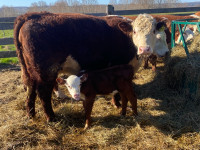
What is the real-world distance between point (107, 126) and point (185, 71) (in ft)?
7.15

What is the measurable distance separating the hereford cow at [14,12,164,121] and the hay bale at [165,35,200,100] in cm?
112

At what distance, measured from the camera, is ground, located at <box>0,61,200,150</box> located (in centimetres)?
294

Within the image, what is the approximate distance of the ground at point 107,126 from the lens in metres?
2.94

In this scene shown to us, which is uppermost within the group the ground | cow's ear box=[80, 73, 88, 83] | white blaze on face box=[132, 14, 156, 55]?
white blaze on face box=[132, 14, 156, 55]

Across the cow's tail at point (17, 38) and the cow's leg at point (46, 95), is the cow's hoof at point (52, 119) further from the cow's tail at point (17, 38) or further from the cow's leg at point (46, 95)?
the cow's tail at point (17, 38)

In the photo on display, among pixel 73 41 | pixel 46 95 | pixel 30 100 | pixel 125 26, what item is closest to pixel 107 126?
pixel 46 95

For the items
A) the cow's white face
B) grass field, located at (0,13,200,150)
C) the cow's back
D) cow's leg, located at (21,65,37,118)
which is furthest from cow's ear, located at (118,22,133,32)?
cow's leg, located at (21,65,37,118)

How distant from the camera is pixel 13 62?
776cm

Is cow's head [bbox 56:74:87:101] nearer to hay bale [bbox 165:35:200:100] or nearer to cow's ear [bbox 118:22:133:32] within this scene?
cow's ear [bbox 118:22:133:32]

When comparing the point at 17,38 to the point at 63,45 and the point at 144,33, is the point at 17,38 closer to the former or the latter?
the point at 63,45

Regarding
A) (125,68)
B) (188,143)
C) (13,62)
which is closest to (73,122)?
(125,68)

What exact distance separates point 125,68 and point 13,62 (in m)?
5.90

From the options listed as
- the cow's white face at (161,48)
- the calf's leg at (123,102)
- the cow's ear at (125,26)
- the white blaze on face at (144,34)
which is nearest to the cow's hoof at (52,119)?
the calf's leg at (123,102)

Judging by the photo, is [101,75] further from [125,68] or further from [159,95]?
[159,95]
